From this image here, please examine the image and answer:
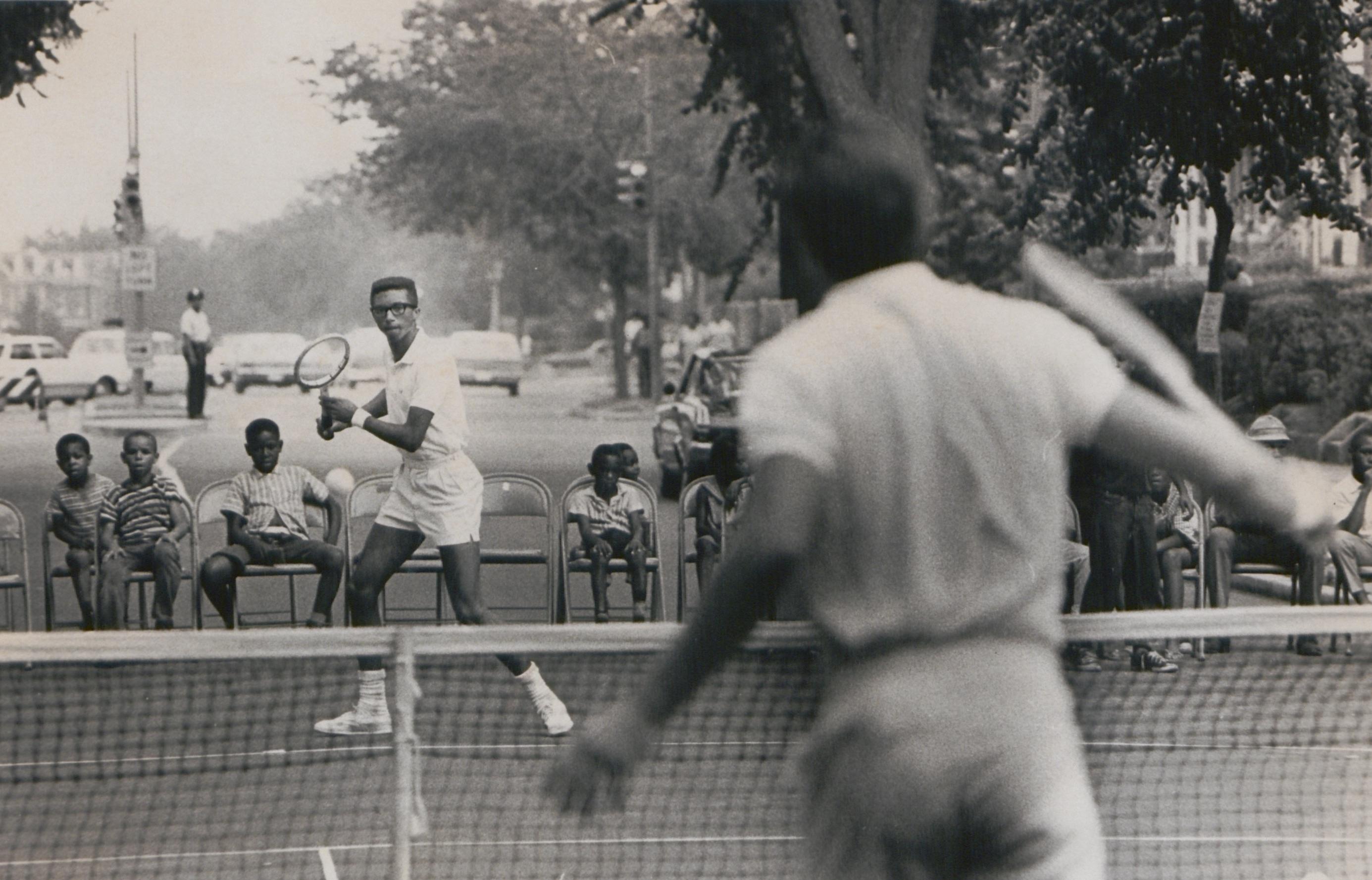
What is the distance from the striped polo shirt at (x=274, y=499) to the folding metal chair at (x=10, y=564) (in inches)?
45.3

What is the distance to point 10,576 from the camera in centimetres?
1193

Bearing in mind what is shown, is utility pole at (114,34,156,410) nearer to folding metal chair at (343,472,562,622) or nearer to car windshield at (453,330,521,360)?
folding metal chair at (343,472,562,622)

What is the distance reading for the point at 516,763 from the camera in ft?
28.0

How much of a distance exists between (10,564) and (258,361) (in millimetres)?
21632

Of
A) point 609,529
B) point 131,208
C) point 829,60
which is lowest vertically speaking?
point 609,529

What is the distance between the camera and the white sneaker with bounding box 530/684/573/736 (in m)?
8.88

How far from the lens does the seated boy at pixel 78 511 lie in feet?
39.3

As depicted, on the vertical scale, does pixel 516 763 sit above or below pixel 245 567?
below

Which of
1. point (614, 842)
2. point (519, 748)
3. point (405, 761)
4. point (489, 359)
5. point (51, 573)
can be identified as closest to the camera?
point (405, 761)

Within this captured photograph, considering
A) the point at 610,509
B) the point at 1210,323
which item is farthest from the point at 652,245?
the point at 610,509

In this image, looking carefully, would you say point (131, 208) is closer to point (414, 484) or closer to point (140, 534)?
point (140, 534)

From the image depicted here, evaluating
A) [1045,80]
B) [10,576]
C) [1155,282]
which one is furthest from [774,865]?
[1155,282]

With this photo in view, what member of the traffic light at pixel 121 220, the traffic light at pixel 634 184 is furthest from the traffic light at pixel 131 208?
the traffic light at pixel 634 184

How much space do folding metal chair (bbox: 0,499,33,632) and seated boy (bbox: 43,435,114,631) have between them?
0.19 m
